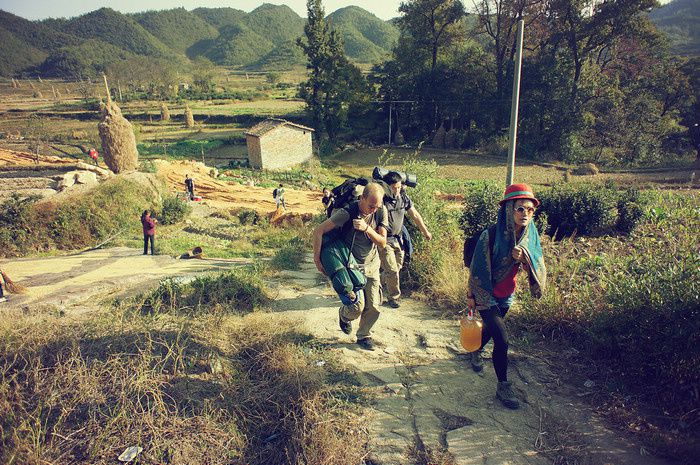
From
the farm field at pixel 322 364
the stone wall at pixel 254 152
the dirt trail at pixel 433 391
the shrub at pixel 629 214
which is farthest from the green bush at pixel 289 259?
the stone wall at pixel 254 152

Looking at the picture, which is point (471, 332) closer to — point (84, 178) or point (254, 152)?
point (84, 178)

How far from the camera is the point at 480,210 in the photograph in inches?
291

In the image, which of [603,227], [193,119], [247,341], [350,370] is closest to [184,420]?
[247,341]

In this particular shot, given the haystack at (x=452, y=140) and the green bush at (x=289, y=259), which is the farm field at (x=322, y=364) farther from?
the haystack at (x=452, y=140)

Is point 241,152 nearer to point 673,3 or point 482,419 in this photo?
point 482,419

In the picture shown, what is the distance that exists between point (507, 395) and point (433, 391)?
59cm

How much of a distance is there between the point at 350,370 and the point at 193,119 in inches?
1730

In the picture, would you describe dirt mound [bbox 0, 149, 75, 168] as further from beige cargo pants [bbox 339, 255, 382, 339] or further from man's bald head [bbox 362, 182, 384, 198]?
man's bald head [bbox 362, 182, 384, 198]

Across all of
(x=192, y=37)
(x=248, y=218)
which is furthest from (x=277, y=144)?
(x=192, y=37)

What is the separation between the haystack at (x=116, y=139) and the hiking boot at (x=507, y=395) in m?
18.7

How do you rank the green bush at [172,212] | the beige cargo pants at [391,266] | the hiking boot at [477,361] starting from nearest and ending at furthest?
the hiking boot at [477,361], the beige cargo pants at [391,266], the green bush at [172,212]

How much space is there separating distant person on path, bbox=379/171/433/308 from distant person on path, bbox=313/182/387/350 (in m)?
0.61

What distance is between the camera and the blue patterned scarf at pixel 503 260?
312cm

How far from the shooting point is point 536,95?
94.0 feet
